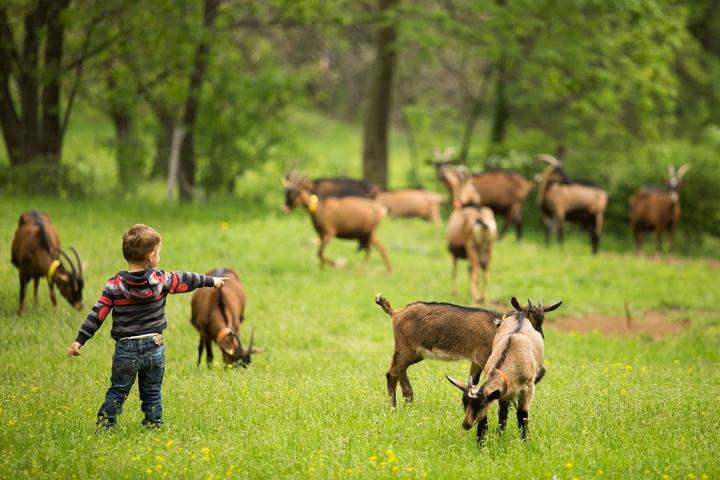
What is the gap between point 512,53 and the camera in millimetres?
27266

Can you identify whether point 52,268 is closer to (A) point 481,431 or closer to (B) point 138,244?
(B) point 138,244

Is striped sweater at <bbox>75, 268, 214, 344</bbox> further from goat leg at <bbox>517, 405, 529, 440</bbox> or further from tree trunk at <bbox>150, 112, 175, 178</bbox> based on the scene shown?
tree trunk at <bbox>150, 112, 175, 178</bbox>

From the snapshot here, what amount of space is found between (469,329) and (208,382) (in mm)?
2910

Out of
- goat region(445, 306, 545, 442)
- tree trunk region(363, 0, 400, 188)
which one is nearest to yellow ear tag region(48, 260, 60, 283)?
goat region(445, 306, 545, 442)

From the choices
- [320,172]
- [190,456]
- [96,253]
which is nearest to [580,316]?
[96,253]

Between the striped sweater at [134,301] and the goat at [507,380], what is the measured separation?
7.96ft

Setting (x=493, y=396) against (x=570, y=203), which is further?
(x=570, y=203)

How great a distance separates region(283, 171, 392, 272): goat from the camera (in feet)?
62.0

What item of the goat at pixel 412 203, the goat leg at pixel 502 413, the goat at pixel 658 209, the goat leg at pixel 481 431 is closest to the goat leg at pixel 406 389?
the goat leg at pixel 502 413

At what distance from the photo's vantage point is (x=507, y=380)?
7590mm

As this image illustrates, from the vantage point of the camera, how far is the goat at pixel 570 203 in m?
23.7

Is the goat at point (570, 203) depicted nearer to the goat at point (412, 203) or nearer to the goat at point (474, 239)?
the goat at point (412, 203)

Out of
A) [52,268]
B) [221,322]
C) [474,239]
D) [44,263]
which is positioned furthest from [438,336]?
[474,239]

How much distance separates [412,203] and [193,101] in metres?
6.72
